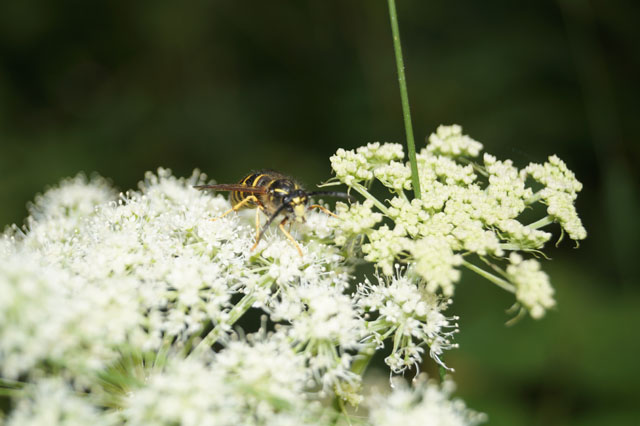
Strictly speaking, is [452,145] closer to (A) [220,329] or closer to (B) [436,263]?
(B) [436,263]

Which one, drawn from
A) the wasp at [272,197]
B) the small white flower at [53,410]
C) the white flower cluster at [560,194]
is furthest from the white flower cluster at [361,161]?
the small white flower at [53,410]

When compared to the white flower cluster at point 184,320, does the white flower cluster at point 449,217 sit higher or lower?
higher

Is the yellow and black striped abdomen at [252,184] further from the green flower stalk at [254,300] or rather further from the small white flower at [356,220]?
the small white flower at [356,220]

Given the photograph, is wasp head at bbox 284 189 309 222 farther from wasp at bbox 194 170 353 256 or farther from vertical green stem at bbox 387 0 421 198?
vertical green stem at bbox 387 0 421 198

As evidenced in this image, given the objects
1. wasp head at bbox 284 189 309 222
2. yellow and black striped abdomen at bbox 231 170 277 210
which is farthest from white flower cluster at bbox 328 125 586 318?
yellow and black striped abdomen at bbox 231 170 277 210

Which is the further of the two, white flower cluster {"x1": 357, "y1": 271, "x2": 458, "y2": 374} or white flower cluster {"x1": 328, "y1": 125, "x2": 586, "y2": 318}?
white flower cluster {"x1": 357, "y1": 271, "x2": 458, "y2": 374}

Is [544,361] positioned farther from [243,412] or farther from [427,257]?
[243,412]

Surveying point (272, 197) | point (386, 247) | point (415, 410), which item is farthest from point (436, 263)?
point (272, 197)
